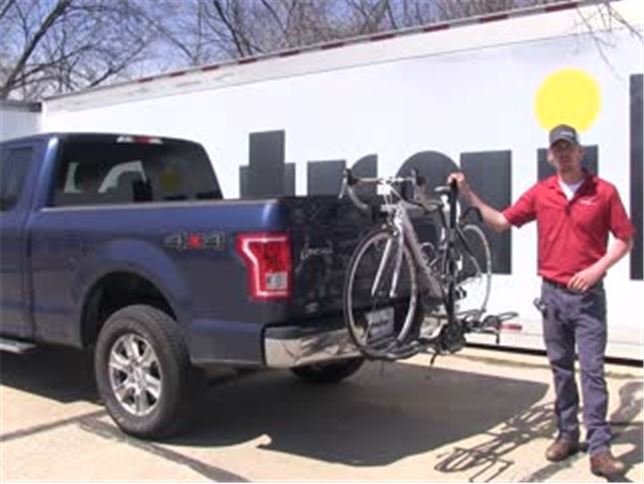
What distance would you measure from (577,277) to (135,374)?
8.67ft

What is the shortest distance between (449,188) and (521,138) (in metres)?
2.72

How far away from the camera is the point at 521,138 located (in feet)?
27.3

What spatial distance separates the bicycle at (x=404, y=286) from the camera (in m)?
5.59

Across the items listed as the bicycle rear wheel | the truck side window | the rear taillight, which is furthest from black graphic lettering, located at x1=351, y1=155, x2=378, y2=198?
the rear taillight

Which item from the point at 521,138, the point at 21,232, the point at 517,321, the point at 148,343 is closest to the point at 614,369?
the point at 517,321

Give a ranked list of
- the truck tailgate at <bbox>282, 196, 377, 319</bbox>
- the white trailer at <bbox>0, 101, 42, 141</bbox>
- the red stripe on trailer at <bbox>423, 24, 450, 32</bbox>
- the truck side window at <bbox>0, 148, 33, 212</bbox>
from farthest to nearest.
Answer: the white trailer at <bbox>0, 101, 42, 141</bbox> → the red stripe on trailer at <bbox>423, 24, 450, 32</bbox> → the truck side window at <bbox>0, 148, 33, 212</bbox> → the truck tailgate at <bbox>282, 196, 377, 319</bbox>

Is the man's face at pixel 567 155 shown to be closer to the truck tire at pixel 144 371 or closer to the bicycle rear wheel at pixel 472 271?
the bicycle rear wheel at pixel 472 271

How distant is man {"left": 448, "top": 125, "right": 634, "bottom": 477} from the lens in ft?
17.0

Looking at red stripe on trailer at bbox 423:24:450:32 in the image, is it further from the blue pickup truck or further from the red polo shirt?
the red polo shirt

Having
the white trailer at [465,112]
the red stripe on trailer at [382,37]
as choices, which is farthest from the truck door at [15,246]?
the red stripe on trailer at [382,37]

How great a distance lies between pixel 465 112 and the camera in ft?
28.3

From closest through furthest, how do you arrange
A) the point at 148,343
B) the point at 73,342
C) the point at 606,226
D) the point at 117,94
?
the point at 606,226 < the point at 148,343 < the point at 73,342 < the point at 117,94

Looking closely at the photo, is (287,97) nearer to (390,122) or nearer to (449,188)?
(390,122)

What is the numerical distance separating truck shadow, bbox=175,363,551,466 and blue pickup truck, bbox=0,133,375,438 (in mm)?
337
